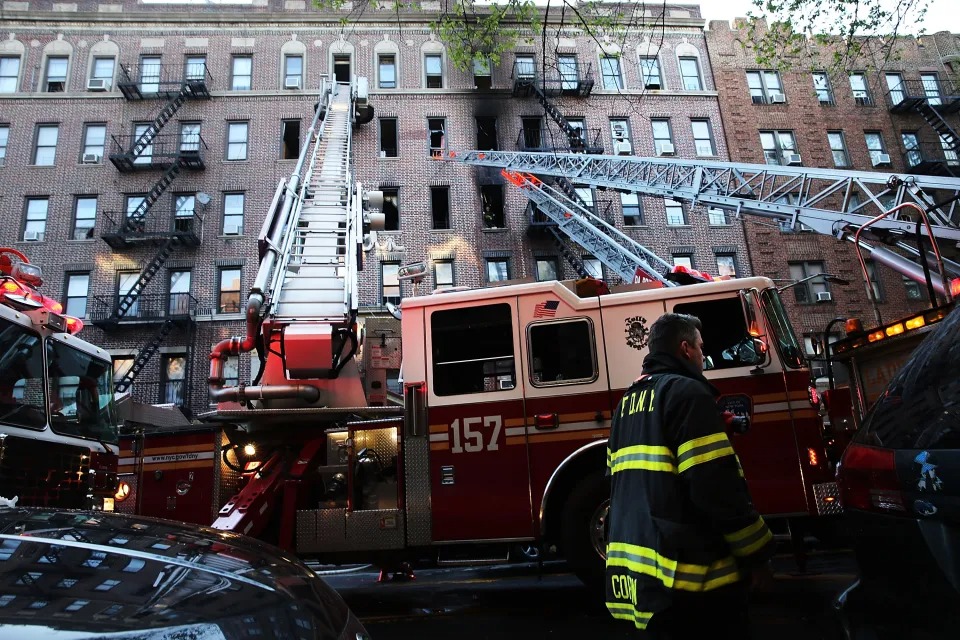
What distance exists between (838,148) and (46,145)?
30006 millimetres

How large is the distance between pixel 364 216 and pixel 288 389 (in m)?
5.15

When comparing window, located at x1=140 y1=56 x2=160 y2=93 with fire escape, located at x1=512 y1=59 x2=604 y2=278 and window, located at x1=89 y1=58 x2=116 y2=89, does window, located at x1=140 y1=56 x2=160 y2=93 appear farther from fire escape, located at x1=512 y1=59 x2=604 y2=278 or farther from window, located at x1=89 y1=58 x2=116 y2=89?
fire escape, located at x1=512 y1=59 x2=604 y2=278

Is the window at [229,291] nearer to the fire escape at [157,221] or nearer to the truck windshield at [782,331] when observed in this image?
the fire escape at [157,221]

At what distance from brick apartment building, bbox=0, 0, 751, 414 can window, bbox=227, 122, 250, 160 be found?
0.07m

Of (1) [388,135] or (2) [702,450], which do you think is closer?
(2) [702,450]

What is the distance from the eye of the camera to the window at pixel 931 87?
944 inches

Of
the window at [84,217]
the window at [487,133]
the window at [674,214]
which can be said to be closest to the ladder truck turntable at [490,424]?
the window at [674,214]

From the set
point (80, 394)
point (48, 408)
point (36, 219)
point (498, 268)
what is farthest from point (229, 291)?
point (48, 408)

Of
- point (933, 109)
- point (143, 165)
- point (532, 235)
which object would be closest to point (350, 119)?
point (532, 235)

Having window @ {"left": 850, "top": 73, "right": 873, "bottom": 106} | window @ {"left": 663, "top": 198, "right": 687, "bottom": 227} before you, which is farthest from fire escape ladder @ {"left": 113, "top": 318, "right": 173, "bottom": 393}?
window @ {"left": 850, "top": 73, "right": 873, "bottom": 106}

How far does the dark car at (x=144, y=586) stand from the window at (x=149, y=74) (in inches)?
962

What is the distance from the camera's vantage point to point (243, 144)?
21844 mm

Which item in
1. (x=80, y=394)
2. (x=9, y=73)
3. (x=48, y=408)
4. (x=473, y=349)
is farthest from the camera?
(x=9, y=73)

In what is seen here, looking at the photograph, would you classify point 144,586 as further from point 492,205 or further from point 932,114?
point 932,114
